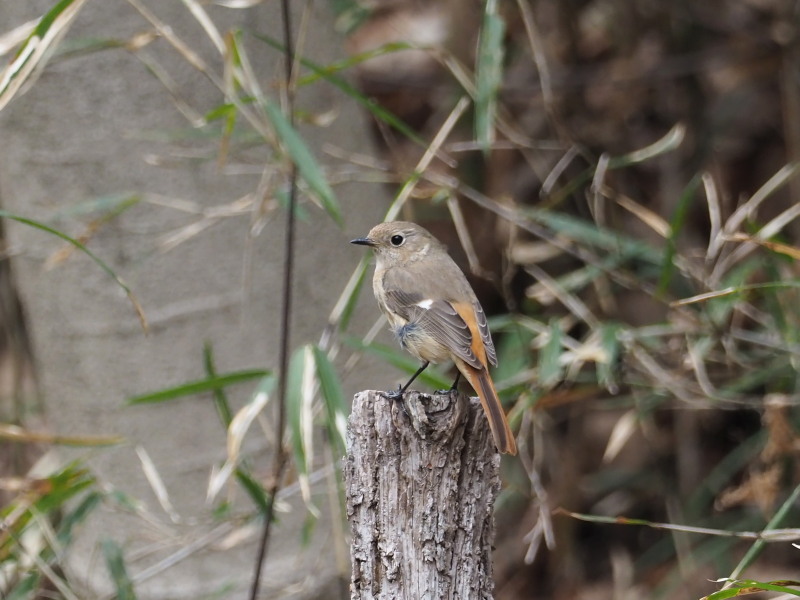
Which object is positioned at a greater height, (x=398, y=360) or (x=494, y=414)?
(x=398, y=360)

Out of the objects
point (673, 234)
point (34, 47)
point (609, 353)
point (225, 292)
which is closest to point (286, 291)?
point (225, 292)

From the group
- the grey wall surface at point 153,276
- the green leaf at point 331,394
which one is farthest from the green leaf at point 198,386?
the grey wall surface at point 153,276

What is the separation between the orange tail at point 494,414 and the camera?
2473 mm

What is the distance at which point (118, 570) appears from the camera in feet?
11.1

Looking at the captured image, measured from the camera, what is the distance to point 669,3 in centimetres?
583

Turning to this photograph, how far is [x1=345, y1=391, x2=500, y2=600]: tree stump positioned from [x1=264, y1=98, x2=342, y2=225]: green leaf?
833mm

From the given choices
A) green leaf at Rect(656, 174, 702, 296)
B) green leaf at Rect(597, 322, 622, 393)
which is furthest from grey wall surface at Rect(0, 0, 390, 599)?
green leaf at Rect(656, 174, 702, 296)

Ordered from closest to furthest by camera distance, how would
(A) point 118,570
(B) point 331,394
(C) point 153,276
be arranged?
(B) point 331,394
(A) point 118,570
(C) point 153,276

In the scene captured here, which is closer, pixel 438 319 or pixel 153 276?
pixel 438 319

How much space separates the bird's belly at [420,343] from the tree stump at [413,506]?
3.03 ft

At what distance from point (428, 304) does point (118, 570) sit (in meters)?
1.26

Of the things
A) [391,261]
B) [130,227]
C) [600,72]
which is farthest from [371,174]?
[600,72]

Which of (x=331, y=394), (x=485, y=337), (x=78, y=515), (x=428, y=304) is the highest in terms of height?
(x=428, y=304)

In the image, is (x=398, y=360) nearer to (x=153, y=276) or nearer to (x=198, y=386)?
(x=198, y=386)
